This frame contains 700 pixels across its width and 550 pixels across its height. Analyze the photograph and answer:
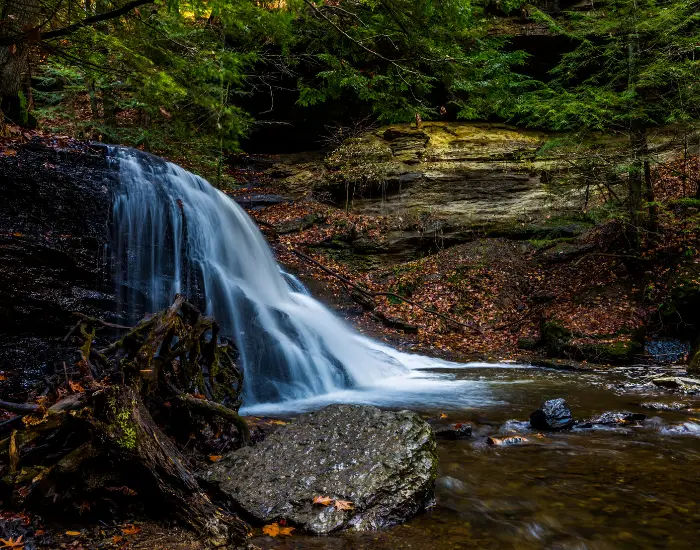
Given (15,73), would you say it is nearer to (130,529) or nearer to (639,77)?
(130,529)

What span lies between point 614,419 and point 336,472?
3723mm

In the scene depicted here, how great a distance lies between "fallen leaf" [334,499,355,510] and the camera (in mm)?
2707

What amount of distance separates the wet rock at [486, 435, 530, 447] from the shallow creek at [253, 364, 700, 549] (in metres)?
0.08

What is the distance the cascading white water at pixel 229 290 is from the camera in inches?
268

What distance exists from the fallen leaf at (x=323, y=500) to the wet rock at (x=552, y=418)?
10.0 feet

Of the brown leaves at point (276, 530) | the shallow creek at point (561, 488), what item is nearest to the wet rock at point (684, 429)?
the shallow creek at point (561, 488)

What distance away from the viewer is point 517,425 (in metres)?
5.06

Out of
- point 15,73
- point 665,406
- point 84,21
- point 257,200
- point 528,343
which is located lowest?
point 528,343

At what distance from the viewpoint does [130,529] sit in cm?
230

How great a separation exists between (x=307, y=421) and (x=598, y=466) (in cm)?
246

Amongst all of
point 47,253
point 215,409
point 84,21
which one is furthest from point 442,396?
point 84,21

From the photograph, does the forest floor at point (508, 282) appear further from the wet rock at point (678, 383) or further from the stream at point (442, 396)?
the wet rock at point (678, 383)

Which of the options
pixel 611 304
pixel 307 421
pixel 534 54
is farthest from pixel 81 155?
pixel 534 54

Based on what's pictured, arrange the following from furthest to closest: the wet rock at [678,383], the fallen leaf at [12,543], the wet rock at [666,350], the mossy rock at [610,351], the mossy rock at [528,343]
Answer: the mossy rock at [528,343] < the mossy rock at [610,351] < the wet rock at [666,350] < the wet rock at [678,383] < the fallen leaf at [12,543]
